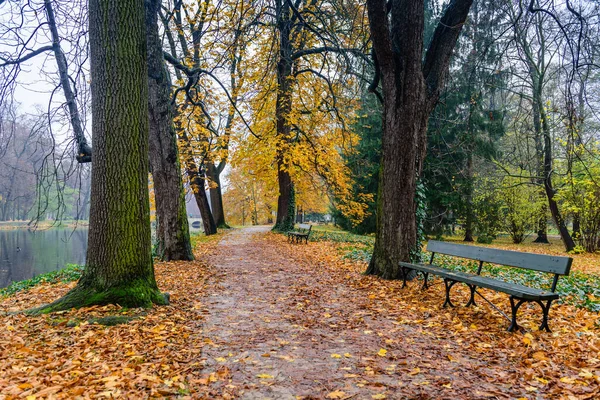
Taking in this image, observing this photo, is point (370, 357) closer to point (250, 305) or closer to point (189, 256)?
point (250, 305)

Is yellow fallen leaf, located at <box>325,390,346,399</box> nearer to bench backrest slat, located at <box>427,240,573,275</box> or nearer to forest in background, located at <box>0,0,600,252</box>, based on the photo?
bench backrest slat, located at <box>427,240,573,275</box>

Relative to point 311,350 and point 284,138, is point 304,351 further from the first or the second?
point 284,138

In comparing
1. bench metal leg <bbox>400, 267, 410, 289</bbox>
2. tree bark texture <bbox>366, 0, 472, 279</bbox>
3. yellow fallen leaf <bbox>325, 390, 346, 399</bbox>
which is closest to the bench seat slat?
bench metal leg <bbox>400, 267, 410, 289</bbox>

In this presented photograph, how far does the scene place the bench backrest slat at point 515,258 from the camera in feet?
13.2

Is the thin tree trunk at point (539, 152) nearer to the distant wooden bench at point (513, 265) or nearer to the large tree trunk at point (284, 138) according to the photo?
the large tree trunk at point (284, 138)

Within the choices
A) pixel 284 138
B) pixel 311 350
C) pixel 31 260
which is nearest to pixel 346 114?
pixel 284 138

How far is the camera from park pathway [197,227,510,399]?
113 inches

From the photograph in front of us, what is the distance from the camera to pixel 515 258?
472 centimetres

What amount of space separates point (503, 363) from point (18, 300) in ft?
23.3

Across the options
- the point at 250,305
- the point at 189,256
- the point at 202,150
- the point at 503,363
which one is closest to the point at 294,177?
the point at 202,150

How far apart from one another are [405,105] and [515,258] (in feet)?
10.4

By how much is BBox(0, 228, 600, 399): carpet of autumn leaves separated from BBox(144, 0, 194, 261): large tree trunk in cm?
345

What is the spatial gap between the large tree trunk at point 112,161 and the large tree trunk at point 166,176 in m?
3.92

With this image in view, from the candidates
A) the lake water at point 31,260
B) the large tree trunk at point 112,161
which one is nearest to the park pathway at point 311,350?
the large tree trunk at point 112,161
